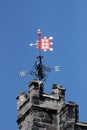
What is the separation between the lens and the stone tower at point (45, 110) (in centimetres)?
3681

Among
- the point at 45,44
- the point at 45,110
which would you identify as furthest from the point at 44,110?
the point at 45,44

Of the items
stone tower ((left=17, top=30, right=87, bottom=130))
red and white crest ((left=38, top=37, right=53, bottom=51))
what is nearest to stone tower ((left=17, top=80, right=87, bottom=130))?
stone tower ((left=17, top=30, right=87, bottom=130))

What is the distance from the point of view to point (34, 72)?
4078 centimetres

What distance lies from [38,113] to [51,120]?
0.71 meters

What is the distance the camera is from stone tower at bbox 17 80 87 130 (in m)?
36.8

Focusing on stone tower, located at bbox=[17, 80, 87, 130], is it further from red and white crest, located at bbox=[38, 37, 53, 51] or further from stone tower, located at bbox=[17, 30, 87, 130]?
red and white crest, located at bbox=[38, 37, 53, 51]

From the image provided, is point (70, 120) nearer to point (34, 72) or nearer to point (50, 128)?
point (50, 128)

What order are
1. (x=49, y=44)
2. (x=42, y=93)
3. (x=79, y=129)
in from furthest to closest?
(x=49, y=44) → (x=42, y=93) → (x=79, y=129)

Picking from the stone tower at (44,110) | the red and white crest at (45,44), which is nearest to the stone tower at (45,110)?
→ the stone tower at (44,110)

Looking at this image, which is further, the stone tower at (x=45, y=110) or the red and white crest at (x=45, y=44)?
the red and white crest at (x=45, y=44)

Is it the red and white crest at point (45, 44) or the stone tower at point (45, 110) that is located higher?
the red and white crest at point (45, 44)

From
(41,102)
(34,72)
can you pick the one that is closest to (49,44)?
(34,72)

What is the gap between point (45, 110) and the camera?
125 feet

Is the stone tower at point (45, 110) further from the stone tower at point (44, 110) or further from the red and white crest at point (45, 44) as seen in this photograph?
the red and white crest at point (45, 44)
